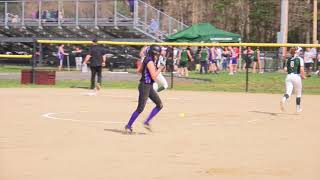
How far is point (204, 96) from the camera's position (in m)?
22.8

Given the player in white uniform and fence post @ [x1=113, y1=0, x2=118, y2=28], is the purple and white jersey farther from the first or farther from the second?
fence post @ [x1=113, y1=0, x2=118, y2=28]

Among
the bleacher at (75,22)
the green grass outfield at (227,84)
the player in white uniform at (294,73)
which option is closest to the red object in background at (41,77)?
the green grass outfield at (227,84)

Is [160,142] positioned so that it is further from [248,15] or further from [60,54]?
[248,15]

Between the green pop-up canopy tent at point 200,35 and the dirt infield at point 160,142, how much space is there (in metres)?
18.7

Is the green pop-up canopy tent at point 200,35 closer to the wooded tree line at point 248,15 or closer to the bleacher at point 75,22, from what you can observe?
the bleacher at point 75,22

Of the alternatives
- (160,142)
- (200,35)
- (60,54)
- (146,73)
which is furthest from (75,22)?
(160,142)

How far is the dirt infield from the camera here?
8.84 metres

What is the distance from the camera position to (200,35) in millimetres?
38594

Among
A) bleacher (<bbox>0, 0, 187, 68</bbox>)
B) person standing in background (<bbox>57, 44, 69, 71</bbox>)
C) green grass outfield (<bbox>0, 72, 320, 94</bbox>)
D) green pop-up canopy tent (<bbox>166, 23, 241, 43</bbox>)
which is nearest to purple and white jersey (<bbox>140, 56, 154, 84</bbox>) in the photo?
green grass outfield (<bbox>0, 72, 320, 94</bbox>)

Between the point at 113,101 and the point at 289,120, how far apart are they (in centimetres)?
638

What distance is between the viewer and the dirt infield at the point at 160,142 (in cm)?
884

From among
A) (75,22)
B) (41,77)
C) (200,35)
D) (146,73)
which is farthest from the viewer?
(75,22)

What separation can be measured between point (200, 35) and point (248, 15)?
2076 centimetres

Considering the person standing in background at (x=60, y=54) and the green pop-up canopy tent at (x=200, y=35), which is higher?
the green pop-up canopy tent at (x=200, y=35)
